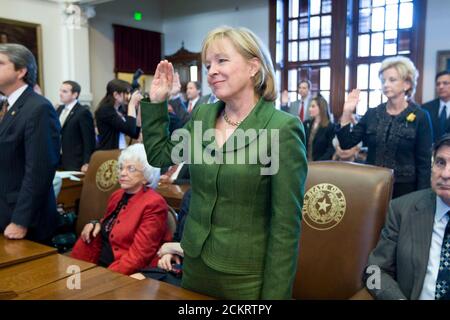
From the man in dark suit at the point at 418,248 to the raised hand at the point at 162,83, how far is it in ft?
3.24

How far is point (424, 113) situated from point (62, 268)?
2302mm

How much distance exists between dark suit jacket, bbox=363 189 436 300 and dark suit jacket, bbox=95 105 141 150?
2904 millimetres

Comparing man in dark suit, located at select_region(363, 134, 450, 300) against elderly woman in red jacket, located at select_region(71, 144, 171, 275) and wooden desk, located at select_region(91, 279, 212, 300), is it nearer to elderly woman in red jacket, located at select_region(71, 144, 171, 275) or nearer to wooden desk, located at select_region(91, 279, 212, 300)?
wooden desk, located at select_region(91, 279, 212, 300)

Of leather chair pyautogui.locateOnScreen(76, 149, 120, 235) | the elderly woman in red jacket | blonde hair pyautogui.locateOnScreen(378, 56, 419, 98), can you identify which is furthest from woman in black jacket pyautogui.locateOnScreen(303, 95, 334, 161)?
the elderly woman in red jacket

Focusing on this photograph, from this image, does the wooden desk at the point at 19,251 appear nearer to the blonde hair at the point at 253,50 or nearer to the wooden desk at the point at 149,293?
the wooden desk at the point at 149,293

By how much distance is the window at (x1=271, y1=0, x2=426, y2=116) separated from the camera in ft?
25.7

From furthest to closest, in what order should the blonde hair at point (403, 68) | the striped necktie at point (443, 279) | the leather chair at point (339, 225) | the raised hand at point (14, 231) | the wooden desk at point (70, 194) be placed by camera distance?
the wooden desk at point (70, 194)
the blonde hair at point (403, 68)
the raised hand at point (14, 231)
the leather chair at point (339, 225)
the striped necktie at point (443, 279)

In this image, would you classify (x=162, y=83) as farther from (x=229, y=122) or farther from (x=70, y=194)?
(x=70, y=194)

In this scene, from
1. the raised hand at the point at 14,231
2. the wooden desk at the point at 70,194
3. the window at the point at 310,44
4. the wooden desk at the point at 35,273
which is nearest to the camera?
the wooden desk at the point at 35,273

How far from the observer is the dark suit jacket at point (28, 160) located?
2008mm

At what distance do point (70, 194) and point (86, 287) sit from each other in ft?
6.04

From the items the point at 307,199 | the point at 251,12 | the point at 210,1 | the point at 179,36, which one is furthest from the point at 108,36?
the point at 307,199

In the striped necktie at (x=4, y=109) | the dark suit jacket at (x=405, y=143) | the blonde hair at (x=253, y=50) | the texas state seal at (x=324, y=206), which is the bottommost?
the texas state seal at (x=324, y=206)

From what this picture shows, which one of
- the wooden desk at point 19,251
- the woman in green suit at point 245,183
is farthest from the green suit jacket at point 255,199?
the wooden desk at point 19,251
